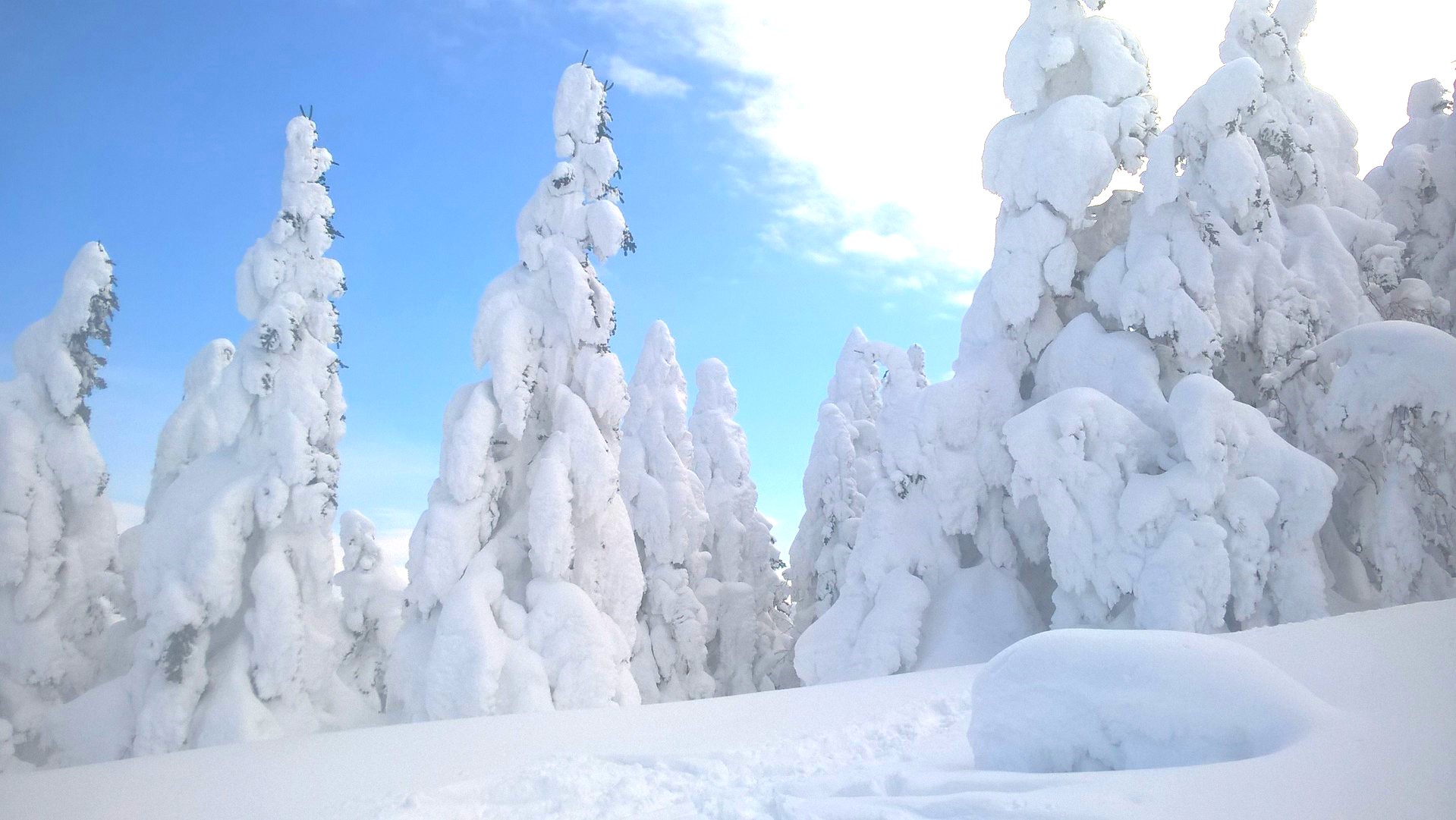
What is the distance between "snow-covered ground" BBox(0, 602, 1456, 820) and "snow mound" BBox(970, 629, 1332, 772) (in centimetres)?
5

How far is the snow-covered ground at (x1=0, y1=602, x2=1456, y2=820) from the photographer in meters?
4.00

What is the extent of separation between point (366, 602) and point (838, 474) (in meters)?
A: 14.3

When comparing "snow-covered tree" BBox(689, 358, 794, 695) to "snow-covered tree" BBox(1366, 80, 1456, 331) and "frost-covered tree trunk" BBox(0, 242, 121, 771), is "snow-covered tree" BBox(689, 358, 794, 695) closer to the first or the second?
"frost-covered tree trunk" BBox(0, 242, 121, 771)

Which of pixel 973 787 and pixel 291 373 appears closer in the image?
pixel 973 787

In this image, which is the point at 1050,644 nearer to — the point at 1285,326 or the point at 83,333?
the point at 1285,326

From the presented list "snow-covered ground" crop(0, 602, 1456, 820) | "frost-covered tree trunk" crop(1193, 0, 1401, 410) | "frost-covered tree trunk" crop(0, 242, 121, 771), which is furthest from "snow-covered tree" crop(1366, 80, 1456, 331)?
"frost-covered tree trunk" crop(0, 242, 121, 771)

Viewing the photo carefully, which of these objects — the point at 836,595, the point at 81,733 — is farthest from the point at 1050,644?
the point at 836,595

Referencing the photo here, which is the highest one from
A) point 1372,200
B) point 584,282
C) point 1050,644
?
point 1372,200

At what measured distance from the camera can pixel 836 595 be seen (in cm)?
2419

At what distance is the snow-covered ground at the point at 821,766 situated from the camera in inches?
157

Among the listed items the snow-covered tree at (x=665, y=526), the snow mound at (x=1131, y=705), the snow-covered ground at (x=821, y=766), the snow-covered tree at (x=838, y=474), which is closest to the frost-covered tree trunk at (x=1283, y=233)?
the snow-covered ground at (x=821, y=766)

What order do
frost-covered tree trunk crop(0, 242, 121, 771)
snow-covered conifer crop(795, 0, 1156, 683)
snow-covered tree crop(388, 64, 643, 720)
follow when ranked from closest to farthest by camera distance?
snow-covered tree crop(388, 64, 643, 720) → frost-covered tree trunk crop(0, 242, 121, 771) → snow-covered conifer crop(795, 0, 1156, 683)

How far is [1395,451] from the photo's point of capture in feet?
41.5

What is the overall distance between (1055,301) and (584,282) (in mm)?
8837
